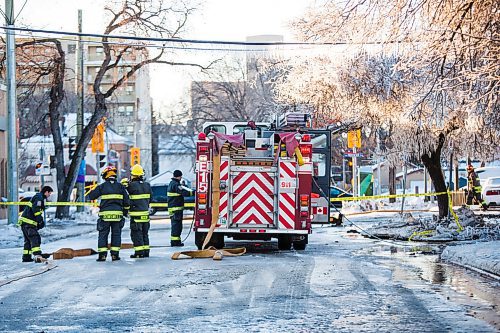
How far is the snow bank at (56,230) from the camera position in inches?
926

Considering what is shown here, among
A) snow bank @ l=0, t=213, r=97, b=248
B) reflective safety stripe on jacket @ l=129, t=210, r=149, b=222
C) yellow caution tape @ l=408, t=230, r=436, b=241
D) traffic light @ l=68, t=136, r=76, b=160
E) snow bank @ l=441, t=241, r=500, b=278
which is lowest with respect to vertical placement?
snow bank @ l=0, t=213, r=97, b=248

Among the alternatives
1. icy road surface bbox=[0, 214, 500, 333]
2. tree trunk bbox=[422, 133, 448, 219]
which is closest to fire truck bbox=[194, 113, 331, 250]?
icy road surface bbox=[0, 214, 500, 333]

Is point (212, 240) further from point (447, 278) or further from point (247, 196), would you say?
point (447, 278)

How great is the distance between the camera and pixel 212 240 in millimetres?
18375

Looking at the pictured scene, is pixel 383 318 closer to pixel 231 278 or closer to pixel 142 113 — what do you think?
pixel 231 278

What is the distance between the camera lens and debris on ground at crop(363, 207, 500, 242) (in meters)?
20.6

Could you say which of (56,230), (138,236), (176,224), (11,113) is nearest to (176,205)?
(176,224)

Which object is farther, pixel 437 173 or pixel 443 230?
pixel 437 173

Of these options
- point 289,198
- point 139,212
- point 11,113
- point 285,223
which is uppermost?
point 11,113

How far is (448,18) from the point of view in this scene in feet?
43.2

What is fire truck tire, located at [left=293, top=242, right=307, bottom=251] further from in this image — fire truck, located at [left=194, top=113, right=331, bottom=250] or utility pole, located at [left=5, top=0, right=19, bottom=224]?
utility pole, located at [left=5, top=0, right=19, bottom=224]

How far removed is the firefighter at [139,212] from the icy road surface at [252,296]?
374 mm

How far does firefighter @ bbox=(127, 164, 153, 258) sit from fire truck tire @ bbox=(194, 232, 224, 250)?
1323 mm

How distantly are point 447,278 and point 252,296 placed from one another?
366cm
